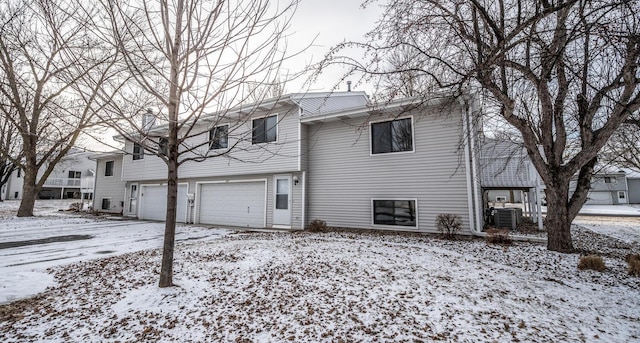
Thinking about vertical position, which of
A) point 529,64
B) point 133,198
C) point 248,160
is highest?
point 529,64

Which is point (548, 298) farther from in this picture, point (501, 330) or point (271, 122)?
point (271, 122)

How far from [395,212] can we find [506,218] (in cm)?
511

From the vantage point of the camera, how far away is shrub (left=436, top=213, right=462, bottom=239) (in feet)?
28.1

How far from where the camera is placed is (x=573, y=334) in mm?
3105

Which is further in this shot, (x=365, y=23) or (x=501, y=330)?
(x=365, y=23)

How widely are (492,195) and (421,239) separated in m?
31.9

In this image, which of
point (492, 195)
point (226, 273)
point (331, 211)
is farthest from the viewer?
point (492, 195)

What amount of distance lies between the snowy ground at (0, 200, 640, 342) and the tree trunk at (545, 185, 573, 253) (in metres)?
0.48

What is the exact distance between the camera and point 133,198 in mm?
17359

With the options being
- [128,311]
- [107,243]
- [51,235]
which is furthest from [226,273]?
[51,235]

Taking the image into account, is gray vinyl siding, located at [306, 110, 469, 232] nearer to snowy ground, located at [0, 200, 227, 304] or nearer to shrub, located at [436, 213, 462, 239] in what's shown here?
shrub, located at [436, 213, 462, 239]

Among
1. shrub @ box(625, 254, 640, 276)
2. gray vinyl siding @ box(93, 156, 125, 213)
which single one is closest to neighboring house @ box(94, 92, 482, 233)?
shrub @ box(625, 254, 640, 276)

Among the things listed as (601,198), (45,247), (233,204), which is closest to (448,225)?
(233,204)

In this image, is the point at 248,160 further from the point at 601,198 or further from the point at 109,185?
the point at 601,198
